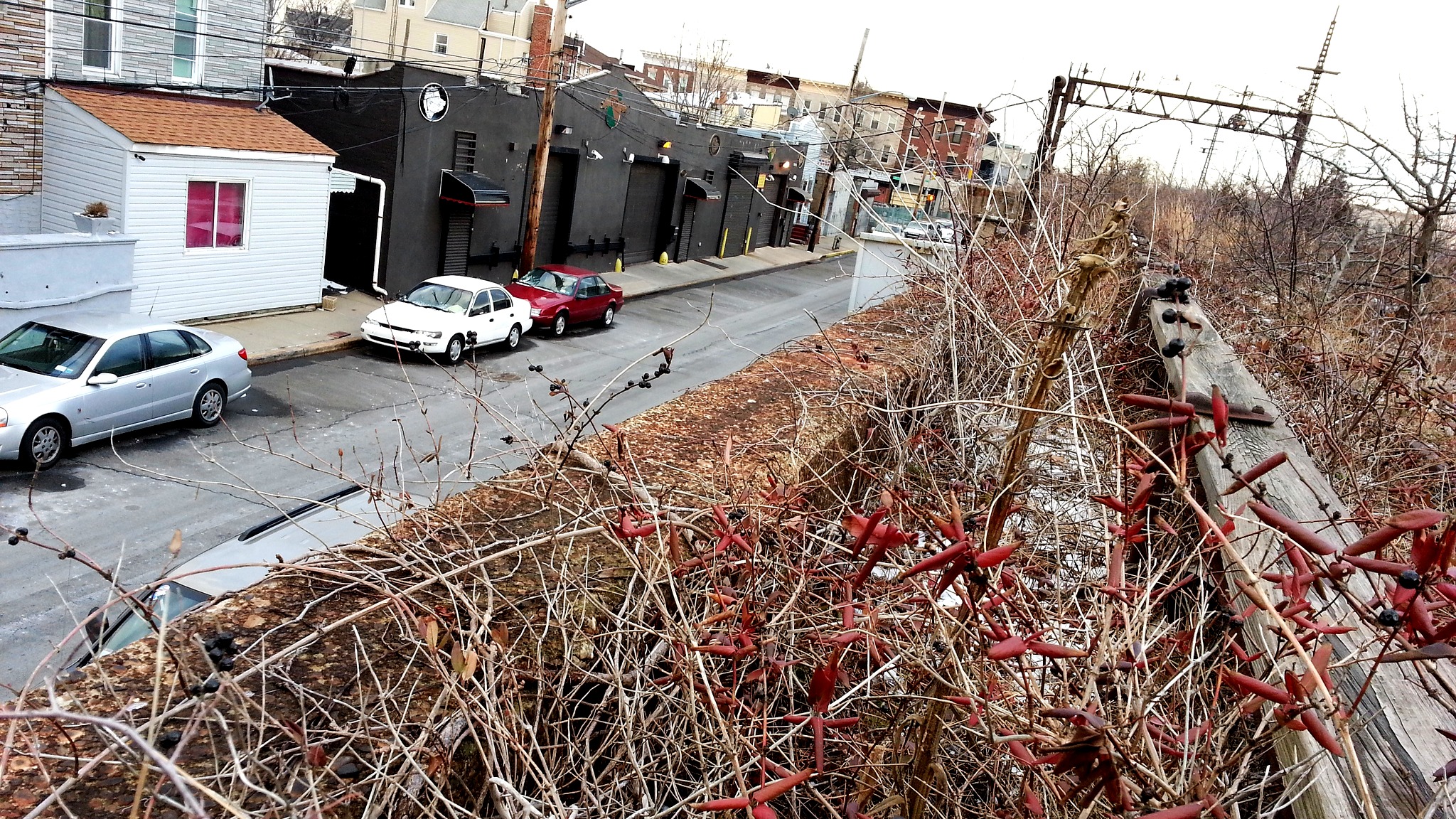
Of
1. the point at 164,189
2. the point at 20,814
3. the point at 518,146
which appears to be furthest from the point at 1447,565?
the point at 518,146

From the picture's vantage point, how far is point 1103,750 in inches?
63.4

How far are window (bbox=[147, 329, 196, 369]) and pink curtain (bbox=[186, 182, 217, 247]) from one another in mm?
5612

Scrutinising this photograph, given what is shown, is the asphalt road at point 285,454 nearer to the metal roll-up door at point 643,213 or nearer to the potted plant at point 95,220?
the potted plant at point 95,220

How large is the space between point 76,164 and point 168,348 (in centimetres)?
628

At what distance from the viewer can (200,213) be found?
1772 cm

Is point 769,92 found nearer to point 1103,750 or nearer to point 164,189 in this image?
point 164,189

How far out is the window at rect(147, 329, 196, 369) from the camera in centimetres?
1248

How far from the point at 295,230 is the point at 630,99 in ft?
42.9

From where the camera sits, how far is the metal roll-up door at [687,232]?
35594mm

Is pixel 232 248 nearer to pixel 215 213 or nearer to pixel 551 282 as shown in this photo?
pixel 215 213

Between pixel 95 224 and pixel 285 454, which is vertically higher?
pixel 95 224

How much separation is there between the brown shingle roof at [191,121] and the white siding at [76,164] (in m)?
0.26

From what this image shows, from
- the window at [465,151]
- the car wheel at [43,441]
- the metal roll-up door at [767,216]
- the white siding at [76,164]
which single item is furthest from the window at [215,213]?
the metal roll-up door at [767,216]

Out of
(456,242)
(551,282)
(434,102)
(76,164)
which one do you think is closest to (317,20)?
(456,242)
